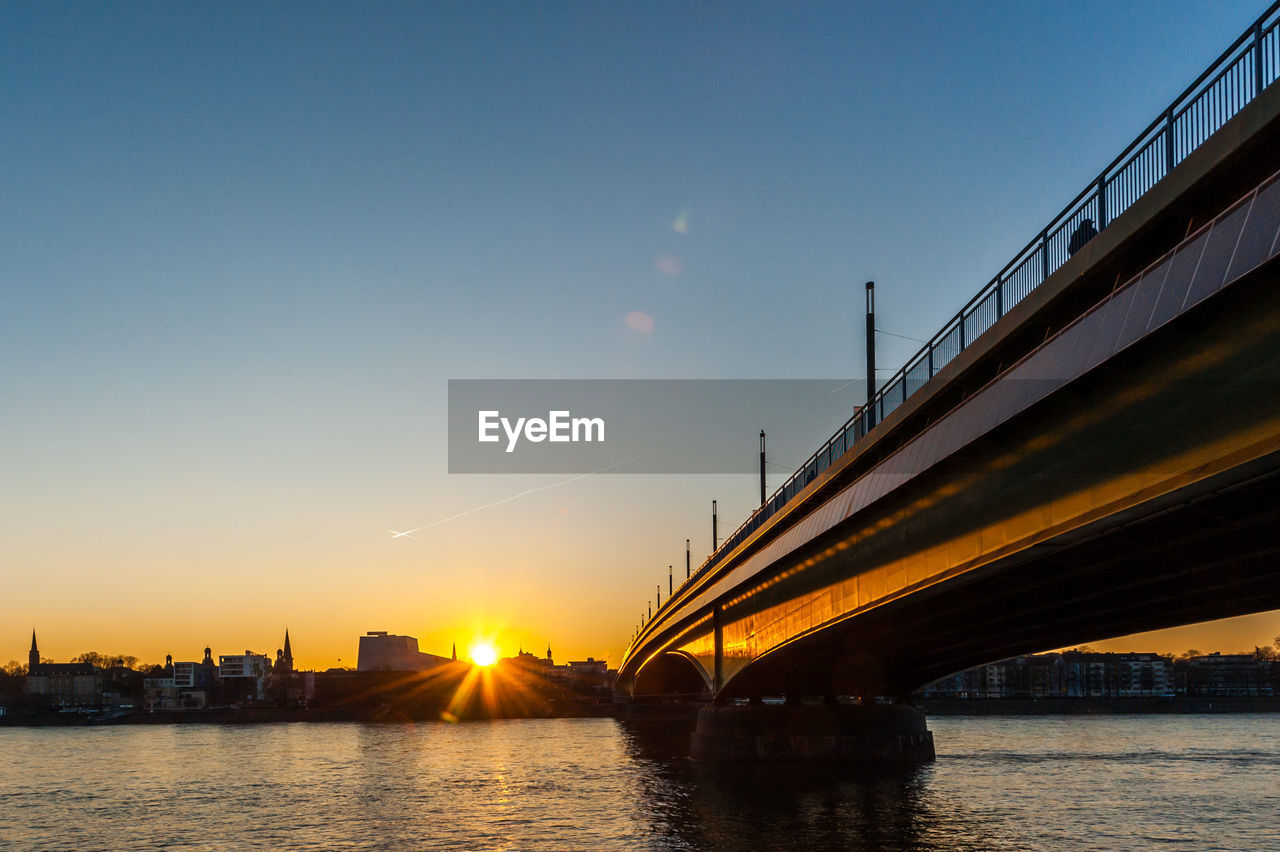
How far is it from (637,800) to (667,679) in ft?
289

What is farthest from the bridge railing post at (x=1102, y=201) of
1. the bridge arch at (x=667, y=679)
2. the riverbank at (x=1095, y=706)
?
the riverbank at (x=1095, y=706)

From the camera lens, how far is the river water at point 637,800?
124 feet

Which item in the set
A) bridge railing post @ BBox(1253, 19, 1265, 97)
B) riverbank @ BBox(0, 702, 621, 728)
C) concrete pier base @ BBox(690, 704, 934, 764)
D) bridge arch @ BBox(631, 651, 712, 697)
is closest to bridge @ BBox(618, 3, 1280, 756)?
bridge railing post @ BBox(1253, 19, 1265, 97)

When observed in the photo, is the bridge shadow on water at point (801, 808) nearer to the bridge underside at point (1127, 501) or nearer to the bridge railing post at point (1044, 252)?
the bridge underside at point (1127, 501)

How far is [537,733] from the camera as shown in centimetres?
11912

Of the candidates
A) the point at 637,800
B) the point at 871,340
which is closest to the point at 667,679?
the point at 637,800

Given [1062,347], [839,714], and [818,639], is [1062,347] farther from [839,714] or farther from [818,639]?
[839,714]

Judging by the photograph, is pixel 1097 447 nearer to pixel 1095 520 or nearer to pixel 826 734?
pixel 1095 520

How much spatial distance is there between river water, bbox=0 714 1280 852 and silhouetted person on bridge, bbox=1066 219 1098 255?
21.1 metres

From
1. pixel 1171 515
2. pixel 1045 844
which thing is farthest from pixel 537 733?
pixel 1171 515

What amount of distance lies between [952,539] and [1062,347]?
7302 mm

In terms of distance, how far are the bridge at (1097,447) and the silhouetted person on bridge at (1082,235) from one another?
4 cm

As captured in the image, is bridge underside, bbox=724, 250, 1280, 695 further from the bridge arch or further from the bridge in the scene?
the bridge arch

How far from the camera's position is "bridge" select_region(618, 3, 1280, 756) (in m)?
14.8
